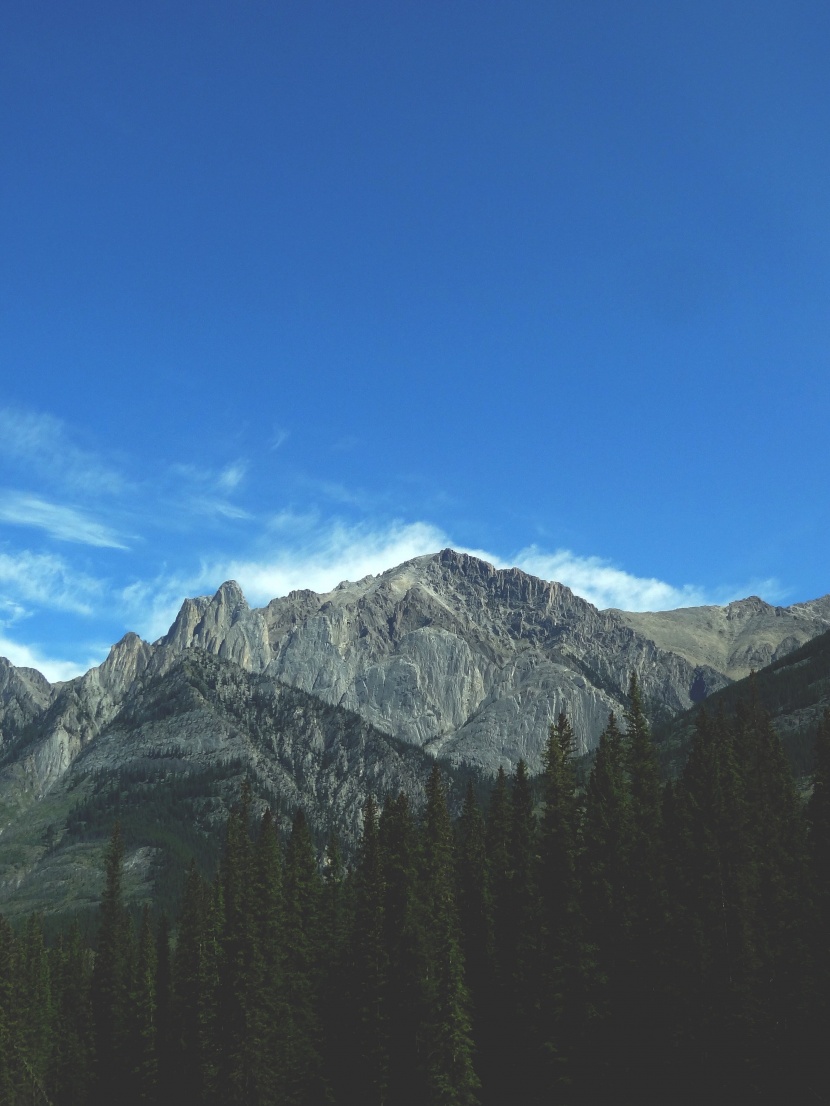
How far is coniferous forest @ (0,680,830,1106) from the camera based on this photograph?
58500mm

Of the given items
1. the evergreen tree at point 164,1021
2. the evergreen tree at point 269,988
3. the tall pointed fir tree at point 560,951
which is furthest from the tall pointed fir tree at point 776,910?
the evergreen tree at point 164,1021

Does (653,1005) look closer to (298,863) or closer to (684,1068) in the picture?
(684,1068)

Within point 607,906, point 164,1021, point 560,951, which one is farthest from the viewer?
point 164,1021

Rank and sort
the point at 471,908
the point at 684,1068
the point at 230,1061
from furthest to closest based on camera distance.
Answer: the point at 471,908, the point at 230,1061, the point at 684,1068

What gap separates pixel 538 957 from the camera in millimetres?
62438

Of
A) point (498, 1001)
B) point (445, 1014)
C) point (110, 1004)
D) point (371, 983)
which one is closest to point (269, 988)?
point (371, 983)

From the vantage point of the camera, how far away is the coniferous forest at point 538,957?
58500 millimetres

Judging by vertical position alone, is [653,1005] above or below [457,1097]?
above

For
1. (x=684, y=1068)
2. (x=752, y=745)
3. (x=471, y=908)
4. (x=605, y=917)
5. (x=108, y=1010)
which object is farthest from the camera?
(x=108, y=1010)

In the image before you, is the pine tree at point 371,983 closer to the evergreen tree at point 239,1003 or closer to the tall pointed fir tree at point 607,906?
the evergreen tree at point 239,1003

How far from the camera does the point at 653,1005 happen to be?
5925 centimetres

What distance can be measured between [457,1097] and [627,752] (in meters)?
27.9

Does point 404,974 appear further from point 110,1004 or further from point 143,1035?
point 110,1004

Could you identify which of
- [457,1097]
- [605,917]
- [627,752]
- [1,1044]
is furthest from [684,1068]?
[1,1044]
